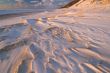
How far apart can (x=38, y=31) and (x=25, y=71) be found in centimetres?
88

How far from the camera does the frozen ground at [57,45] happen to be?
1.96m

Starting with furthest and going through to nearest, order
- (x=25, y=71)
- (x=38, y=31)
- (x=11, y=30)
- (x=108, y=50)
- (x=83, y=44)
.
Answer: (x=11, y=30) → (x=38, y=31) → (x=83, y=44) → (x=108, y=50) → (x=25, y=71)

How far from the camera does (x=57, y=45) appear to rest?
231 cm

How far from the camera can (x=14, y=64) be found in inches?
81.3

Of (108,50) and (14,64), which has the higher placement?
(108,50)

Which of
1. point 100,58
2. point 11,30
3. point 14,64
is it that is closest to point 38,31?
point 11,30

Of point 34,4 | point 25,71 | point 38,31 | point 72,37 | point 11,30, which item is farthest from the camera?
point 34,4

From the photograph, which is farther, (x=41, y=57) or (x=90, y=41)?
(x=90, y=41)

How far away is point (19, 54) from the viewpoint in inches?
87.1

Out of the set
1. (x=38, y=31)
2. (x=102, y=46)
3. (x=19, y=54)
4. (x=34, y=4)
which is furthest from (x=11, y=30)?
(x=34, y=4)

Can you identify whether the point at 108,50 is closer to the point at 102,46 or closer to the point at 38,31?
the point at 102,46

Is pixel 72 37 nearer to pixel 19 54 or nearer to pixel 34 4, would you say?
pixel 19 54

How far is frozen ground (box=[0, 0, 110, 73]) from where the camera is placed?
196 cm

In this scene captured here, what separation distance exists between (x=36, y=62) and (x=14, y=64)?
0.19 meters
